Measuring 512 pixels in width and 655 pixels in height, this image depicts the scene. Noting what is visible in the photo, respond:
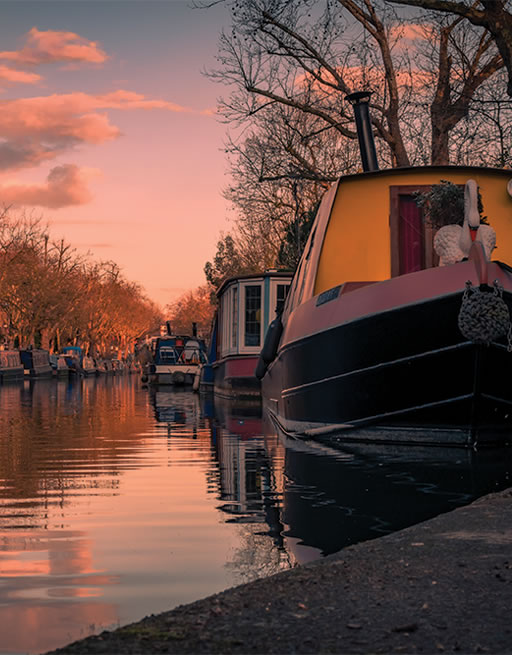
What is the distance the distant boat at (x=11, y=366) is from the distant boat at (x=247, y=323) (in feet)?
93.8

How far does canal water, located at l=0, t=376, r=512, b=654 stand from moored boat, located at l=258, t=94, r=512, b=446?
49 centimetres

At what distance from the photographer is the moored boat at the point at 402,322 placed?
34.4 feet

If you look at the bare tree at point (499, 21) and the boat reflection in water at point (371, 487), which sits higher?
the bare tree at point (499, 21)

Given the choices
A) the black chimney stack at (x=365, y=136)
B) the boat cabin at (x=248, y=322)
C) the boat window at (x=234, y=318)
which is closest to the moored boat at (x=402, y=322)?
the black chimney stack at (x=365, y=136)

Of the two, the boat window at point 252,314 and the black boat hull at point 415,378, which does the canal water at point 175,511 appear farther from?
the boat window at point 252,314

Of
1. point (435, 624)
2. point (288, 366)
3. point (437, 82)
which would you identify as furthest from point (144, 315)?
point (435, 624)

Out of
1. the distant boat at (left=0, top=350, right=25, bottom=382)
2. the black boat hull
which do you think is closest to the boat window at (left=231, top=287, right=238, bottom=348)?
the black boat hull

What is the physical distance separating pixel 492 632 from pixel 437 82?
25.4 metres

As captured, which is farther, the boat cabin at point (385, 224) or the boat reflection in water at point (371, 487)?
the boat cabin at point (385, 224)

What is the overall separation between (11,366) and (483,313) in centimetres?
5048

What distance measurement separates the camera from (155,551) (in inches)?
219

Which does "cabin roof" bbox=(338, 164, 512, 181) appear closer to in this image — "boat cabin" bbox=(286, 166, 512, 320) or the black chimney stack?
"boat cabin" bbox=(286, 166, 512, 320)

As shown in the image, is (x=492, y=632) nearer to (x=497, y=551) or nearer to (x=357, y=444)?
(x=497, y=551)

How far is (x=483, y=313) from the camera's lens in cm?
1014
